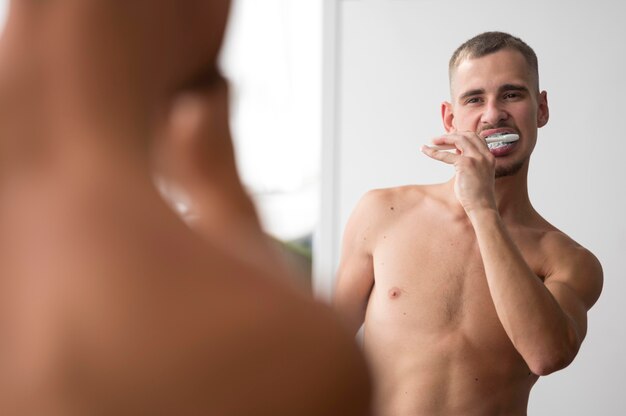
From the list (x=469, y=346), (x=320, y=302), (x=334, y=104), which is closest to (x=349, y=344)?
(x=320, y=302)

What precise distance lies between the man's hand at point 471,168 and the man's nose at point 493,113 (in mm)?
65

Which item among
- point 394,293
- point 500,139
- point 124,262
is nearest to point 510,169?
point 500,139

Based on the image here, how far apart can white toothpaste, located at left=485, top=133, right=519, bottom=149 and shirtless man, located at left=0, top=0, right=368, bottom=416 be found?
1189mm

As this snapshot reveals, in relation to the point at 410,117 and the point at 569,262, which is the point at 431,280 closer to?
the point at 569,262

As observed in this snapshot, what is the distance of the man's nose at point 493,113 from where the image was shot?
1.46m

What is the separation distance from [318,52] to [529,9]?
78cm

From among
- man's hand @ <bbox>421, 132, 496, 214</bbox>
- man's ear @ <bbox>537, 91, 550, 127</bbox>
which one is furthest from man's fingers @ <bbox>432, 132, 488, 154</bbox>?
man's ear @ <bbox>537, 91, 550, 127</bbox>

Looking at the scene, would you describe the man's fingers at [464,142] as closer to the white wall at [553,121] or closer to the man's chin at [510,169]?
the man's chin at [510,169]

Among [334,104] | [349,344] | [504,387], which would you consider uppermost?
[349,344]

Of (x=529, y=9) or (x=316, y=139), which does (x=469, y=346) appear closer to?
(x=529, y=9)

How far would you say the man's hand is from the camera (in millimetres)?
1361

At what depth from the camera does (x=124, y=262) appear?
282mm

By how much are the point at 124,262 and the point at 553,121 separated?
7.87 feet

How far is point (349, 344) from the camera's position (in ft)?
0.96
